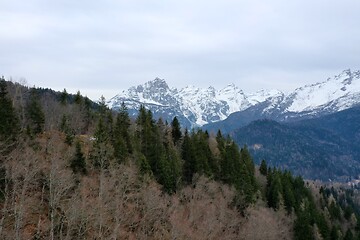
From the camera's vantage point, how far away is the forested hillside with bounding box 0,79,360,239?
53625mm

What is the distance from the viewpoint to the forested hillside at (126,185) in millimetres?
53625

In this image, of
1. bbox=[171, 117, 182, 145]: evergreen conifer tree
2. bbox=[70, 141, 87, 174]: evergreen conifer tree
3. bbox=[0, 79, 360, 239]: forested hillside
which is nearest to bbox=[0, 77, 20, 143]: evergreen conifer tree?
bbox=[0, 79, 360, 239]: forested hillside

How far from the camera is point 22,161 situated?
57656 millimetres

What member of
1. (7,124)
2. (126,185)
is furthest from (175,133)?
(7,124)

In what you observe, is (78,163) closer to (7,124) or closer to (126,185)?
(126,185)

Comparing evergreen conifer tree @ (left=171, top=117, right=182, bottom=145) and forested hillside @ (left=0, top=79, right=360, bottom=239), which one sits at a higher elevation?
evergreen conifer tree @ (left=171, top=117, right=182, bottom=145)

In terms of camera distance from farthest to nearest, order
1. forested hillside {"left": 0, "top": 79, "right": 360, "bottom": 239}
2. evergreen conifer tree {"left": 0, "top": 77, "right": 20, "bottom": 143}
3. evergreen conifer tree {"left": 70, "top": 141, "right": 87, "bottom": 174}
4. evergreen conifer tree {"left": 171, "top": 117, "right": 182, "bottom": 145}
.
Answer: evergreen conifer tree {"left": 171, "top": 117, "right": 182, "bottom": 145} → evergreen conifer tree {"left": 70, "top": 141, "right": 87, "bottom": 174} → evergreen conifer tree {"left": 0, "top": 77, "right": 20, "bottom": 143} → forested hillside {"left": 0, "top": 79, "right": 360, "bottom": 239}

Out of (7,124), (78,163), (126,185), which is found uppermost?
(7,124)

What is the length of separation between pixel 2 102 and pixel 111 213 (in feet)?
97.0

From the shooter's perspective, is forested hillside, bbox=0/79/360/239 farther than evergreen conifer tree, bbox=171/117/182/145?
No

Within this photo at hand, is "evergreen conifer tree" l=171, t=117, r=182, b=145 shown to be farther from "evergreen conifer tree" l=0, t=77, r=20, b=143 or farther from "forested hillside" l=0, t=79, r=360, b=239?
"evergreen conifer tree" l=0, t=77, r=20, b=143

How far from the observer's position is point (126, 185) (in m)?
65.3

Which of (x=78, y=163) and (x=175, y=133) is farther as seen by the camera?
(x=175, y=133)

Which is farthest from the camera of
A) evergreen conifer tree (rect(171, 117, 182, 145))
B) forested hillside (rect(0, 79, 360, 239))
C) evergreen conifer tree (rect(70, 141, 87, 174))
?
evergreen conifer tree (rect(171, 117, 182, 145))
